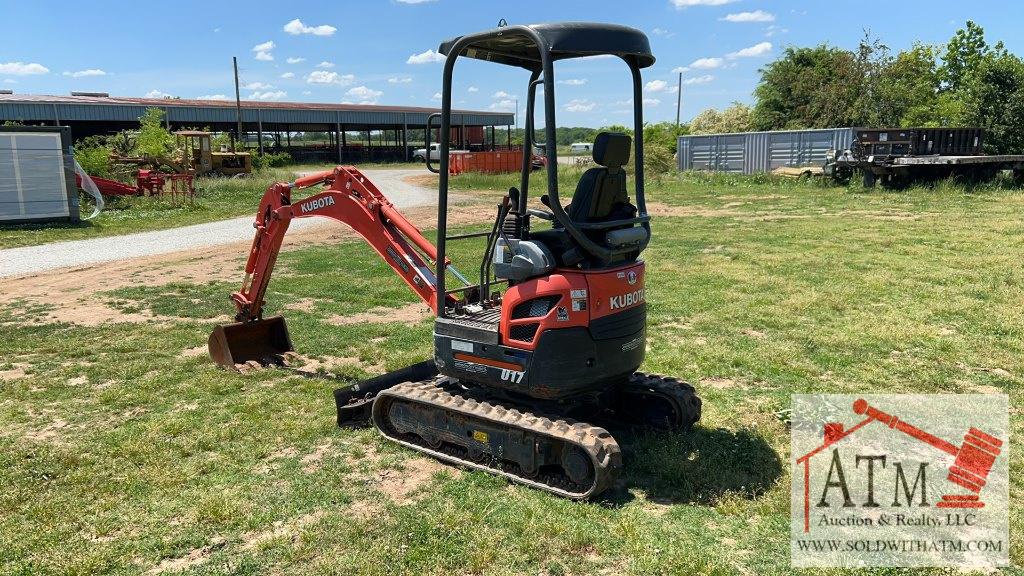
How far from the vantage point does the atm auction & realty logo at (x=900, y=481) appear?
4164mm

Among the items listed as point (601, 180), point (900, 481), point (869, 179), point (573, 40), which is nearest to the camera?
point (573, 40)

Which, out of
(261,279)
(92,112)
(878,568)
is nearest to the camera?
(878,568)

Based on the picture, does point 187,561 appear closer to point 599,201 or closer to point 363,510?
point 363,510

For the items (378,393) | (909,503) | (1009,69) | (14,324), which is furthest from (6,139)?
(1009,69)

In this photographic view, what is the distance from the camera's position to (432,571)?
13.1ft

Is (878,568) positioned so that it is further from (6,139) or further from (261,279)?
(6,139)

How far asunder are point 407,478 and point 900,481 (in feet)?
11.1

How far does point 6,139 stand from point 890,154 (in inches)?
1074

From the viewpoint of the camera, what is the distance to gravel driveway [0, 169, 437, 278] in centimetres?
1496

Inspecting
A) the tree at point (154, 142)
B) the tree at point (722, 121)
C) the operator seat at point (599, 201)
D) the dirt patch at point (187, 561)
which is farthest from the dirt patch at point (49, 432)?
the tree at point (722, 121)

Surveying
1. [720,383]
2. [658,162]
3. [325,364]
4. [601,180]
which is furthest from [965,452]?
[658,162]

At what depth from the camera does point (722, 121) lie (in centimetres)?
5706

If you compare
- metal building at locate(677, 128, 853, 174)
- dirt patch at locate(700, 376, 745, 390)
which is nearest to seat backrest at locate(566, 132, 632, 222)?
dirt patch at locate(700, 376, 745, 390)

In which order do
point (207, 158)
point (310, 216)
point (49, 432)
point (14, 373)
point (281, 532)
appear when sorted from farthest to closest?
1. point (207, 158)
2. point (14, 373)
3. point (310, 216)
4. point (49, 432)
5. point (281, 532)
